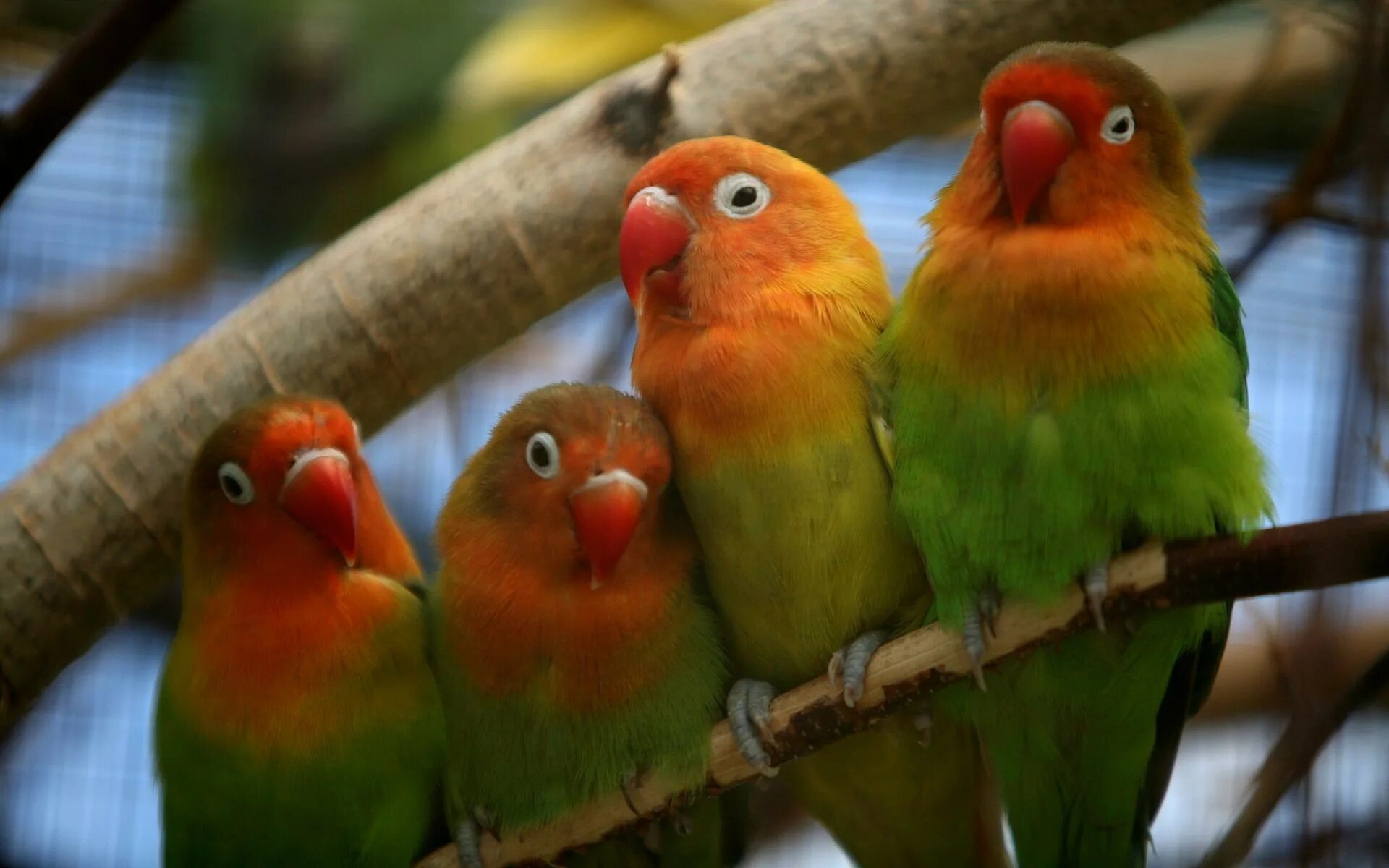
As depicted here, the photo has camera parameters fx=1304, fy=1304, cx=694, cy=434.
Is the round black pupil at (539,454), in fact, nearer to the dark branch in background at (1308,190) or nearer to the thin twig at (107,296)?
the dark branch in background at (1308,190)

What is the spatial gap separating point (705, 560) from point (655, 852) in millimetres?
632

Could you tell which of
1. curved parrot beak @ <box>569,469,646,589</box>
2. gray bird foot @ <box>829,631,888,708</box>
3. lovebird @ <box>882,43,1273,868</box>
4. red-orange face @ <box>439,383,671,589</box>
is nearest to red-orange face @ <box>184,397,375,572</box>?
red-orange face @ <box>439,383,671,589</box>

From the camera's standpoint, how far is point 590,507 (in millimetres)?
2297

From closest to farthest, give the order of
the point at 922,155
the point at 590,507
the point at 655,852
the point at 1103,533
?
the point at 1103,533 → the point at 590,507 → the point at 655,852 → the point at 922,155

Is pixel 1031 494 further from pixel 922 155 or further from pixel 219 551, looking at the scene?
pixel 922 155

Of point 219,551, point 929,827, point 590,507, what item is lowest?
point 929,827

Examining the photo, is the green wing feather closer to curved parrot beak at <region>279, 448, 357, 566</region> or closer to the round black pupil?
the round black pupil

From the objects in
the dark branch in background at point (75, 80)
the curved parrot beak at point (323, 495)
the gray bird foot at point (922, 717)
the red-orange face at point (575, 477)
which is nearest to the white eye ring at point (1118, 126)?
the red-orange face at point (575, 477)

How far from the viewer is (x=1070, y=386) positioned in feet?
6.91

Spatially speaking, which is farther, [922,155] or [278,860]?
[922,155]

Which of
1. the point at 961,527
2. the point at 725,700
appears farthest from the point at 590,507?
the point at 961,527

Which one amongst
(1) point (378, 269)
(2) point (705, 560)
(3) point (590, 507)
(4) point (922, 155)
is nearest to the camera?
(3) point (590, 507)

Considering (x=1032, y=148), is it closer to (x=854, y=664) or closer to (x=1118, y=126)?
(x=1118, y=126)

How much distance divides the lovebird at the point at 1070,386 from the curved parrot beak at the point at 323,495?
1.04m
